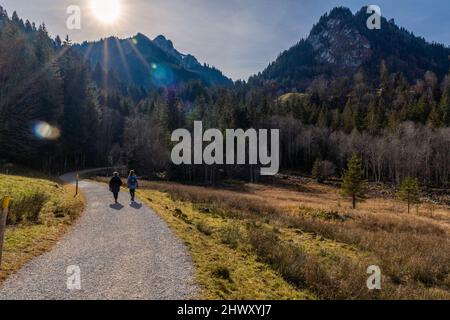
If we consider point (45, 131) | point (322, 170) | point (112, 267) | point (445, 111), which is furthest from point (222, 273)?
point (445, 111)

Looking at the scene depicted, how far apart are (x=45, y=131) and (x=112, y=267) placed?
5219cm

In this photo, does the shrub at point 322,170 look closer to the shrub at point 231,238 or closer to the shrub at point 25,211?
the shrub at point 231,238

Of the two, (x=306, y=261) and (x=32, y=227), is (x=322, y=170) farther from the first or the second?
(x=32, y=227)

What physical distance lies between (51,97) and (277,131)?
5931cm

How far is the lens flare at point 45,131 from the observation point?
167 feet

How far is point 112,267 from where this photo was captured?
29.6 ft

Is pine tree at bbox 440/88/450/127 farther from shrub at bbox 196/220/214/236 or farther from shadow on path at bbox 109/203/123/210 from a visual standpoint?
shadow on path at bbox 109/203/123/210

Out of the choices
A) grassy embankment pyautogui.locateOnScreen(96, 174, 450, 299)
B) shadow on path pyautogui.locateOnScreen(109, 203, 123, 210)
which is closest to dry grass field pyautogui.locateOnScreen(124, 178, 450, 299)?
grassy embankment pyautogui.locateOnScreen(96, 174, 450, 299)

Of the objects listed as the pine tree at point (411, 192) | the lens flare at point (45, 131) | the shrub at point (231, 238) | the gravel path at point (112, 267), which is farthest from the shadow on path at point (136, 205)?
the pine tree at point (411, 192)

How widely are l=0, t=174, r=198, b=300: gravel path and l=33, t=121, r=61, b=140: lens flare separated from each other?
4369 centimetres

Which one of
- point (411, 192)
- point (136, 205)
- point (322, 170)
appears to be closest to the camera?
point (136, 205)

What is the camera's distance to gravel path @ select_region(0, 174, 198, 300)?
7.26 m
